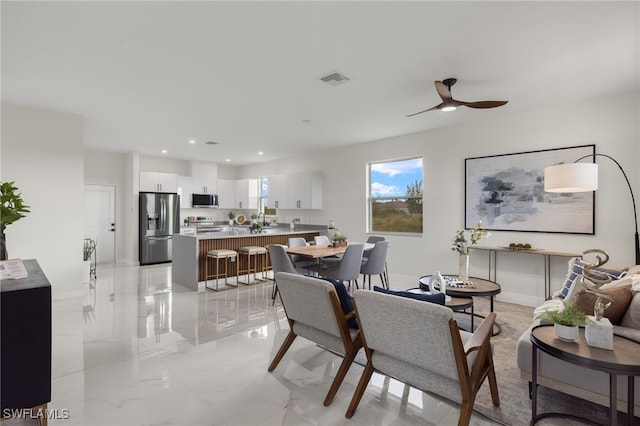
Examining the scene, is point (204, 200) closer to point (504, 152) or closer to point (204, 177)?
point (204, 177)

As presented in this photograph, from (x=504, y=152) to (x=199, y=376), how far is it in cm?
485

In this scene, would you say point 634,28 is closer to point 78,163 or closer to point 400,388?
point 400,388

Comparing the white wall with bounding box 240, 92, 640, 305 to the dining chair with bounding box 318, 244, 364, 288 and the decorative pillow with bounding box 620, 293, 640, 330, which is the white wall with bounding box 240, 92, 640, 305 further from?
the decorative pillow with bounding box 620, 293, 640, 330

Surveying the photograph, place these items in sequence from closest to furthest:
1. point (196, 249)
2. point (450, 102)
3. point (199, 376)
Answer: point (199, 376), point (450, 102), point (196, 249)

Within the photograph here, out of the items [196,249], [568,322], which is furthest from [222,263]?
[568,322]

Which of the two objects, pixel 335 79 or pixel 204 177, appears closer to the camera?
pixel 335 79

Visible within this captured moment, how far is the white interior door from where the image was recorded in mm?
7672

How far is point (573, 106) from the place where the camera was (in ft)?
13.9

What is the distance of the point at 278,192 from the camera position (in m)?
8.34

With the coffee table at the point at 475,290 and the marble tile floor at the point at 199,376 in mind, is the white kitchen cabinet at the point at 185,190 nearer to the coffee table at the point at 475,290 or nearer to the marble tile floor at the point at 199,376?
the marble tile floor at the point at 199,376

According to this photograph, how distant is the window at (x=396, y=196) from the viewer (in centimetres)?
602

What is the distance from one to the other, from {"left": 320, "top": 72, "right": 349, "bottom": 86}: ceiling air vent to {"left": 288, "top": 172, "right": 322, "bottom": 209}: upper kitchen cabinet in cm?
383

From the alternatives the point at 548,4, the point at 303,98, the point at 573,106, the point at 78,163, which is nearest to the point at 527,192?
the point at 573,106

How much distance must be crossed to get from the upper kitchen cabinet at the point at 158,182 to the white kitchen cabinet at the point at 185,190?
13 cm
